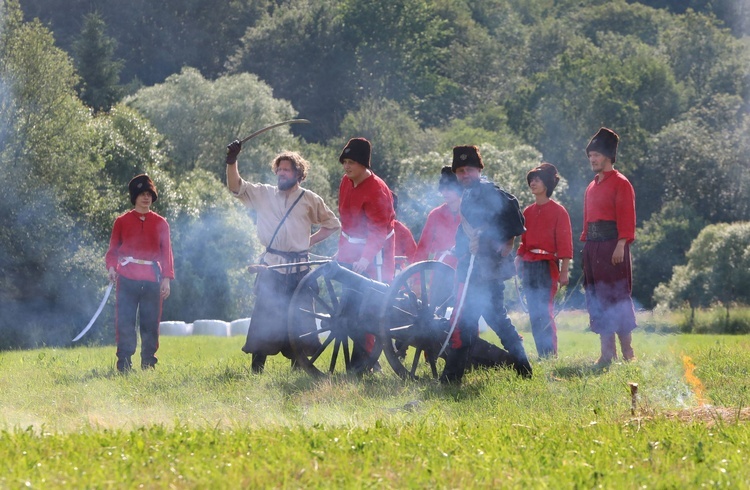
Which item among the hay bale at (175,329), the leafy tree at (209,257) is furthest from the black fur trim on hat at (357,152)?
the leafy tree at (209,257)

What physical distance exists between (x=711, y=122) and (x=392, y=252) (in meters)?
63.5

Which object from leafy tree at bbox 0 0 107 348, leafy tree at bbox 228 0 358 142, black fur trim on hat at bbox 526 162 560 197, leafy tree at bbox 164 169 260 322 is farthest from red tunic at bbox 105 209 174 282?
leafy tree at bbox 228 0 358 142

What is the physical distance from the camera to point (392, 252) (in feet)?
36.3

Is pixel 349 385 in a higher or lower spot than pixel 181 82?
lower

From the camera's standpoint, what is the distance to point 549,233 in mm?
11547

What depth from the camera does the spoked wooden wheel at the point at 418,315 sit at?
9398 mm

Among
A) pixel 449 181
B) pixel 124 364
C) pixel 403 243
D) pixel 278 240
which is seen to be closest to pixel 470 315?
pixel 278 240

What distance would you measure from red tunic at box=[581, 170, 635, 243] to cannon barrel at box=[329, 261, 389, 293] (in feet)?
6.75

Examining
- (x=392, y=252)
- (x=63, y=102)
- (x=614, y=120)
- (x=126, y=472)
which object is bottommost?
(x=126, y=472)

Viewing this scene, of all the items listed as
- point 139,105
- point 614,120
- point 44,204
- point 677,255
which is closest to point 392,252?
point 44,204

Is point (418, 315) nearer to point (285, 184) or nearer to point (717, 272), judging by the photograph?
point (285, 184)

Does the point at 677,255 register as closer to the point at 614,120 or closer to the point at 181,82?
the point at 614,120

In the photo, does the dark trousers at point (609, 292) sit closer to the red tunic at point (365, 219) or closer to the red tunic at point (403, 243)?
the red tunic at point (365, 219)

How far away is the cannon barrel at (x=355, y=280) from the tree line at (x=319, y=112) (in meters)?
22.5
